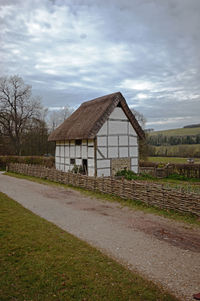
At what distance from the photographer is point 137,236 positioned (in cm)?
756

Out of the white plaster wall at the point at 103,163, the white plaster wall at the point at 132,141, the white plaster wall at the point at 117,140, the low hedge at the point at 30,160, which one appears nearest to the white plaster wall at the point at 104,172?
the white plaster wall at the point at 117,140

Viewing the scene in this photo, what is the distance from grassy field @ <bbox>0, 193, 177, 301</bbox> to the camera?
14.1ft

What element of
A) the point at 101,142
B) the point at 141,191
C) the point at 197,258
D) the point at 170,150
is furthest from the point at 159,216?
the point at 170,150

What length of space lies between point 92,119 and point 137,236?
1313 cm

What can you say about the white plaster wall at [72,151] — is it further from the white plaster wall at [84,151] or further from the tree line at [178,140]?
the tree line at [178,140]

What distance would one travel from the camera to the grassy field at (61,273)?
4.29 metres

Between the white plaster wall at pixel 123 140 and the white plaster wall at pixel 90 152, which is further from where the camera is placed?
the white plaster wall at pixel 123 140

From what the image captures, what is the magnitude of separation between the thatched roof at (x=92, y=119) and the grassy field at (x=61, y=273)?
1221 centimetres

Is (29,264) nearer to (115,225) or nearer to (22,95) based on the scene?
(115,225)

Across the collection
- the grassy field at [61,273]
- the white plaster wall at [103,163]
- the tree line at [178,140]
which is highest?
the tree line at [178,140]

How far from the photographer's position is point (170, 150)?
5212cm

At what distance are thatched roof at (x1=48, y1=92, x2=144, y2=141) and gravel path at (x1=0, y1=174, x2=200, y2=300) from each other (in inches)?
288

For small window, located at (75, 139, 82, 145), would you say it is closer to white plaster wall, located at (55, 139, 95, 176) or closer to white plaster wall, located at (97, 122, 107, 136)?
white plaster wall, located at (55, 139, 95, 176)

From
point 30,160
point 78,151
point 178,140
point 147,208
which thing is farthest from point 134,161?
point 178,140
